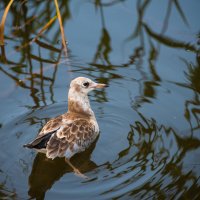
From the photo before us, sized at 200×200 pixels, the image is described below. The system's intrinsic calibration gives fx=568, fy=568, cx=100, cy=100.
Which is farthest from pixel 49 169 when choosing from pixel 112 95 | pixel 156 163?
pixel 112 95

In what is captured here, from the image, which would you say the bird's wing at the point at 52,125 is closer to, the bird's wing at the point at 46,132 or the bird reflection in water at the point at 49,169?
the bird's wing at the point at 46,132

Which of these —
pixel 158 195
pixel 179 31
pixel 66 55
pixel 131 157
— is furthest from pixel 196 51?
pixel 158 195

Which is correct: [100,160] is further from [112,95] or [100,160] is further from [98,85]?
[112,95]

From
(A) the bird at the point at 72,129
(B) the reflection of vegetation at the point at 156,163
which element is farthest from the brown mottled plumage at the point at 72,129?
(B) the reflection of vegetation at the point at 156,163

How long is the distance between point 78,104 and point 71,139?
738 millimetres

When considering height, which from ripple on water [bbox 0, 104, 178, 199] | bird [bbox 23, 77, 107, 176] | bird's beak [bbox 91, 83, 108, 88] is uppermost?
bird's beak [bbox 91, 83, 108, 88]

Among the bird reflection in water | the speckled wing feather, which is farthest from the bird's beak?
the bird reflection in water

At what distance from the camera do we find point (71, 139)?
24.4ft

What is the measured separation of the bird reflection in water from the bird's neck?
507 mm

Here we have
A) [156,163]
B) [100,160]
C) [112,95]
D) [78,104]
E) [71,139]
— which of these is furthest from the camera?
[112,95]

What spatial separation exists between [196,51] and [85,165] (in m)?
3.05

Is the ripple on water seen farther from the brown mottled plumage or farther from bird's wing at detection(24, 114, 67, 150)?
bird's wing at detection(24, 114, 67, 150)

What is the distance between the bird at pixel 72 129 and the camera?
7207 millimetres

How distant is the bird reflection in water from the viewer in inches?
269
